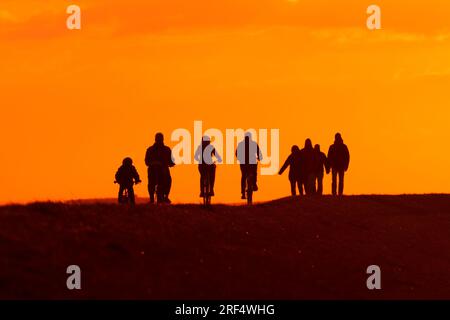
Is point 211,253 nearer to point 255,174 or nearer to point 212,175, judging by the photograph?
point 212,175

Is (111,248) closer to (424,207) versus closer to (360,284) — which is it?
(360,284)

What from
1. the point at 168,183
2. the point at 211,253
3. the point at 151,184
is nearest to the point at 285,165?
the point at 168,183

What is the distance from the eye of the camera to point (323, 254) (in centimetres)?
4234

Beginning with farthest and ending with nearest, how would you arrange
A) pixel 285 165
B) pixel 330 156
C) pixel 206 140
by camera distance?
pixel 330 156 < pixel 285 165 < pixel 206 140

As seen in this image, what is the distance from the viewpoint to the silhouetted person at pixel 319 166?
55.7 meters

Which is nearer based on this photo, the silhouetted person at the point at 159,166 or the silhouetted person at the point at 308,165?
the silhouetted person at the point at 159,166

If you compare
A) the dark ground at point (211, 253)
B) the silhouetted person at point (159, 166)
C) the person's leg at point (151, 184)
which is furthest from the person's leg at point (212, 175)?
the person's leg at point (151, 184)

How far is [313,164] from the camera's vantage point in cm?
5534

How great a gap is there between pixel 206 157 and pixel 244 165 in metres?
4.42

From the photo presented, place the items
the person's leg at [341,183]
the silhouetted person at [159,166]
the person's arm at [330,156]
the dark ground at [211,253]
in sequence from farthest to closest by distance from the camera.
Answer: the person's leg at [341,183] → the person's arm at [330,156] → the silhouetted person at [159,166] → the dark ground at [211,253]

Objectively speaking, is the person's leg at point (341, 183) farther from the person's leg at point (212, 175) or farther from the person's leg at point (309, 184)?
the person's leg at point (212, 175)

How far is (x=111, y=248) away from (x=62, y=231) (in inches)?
52.1
